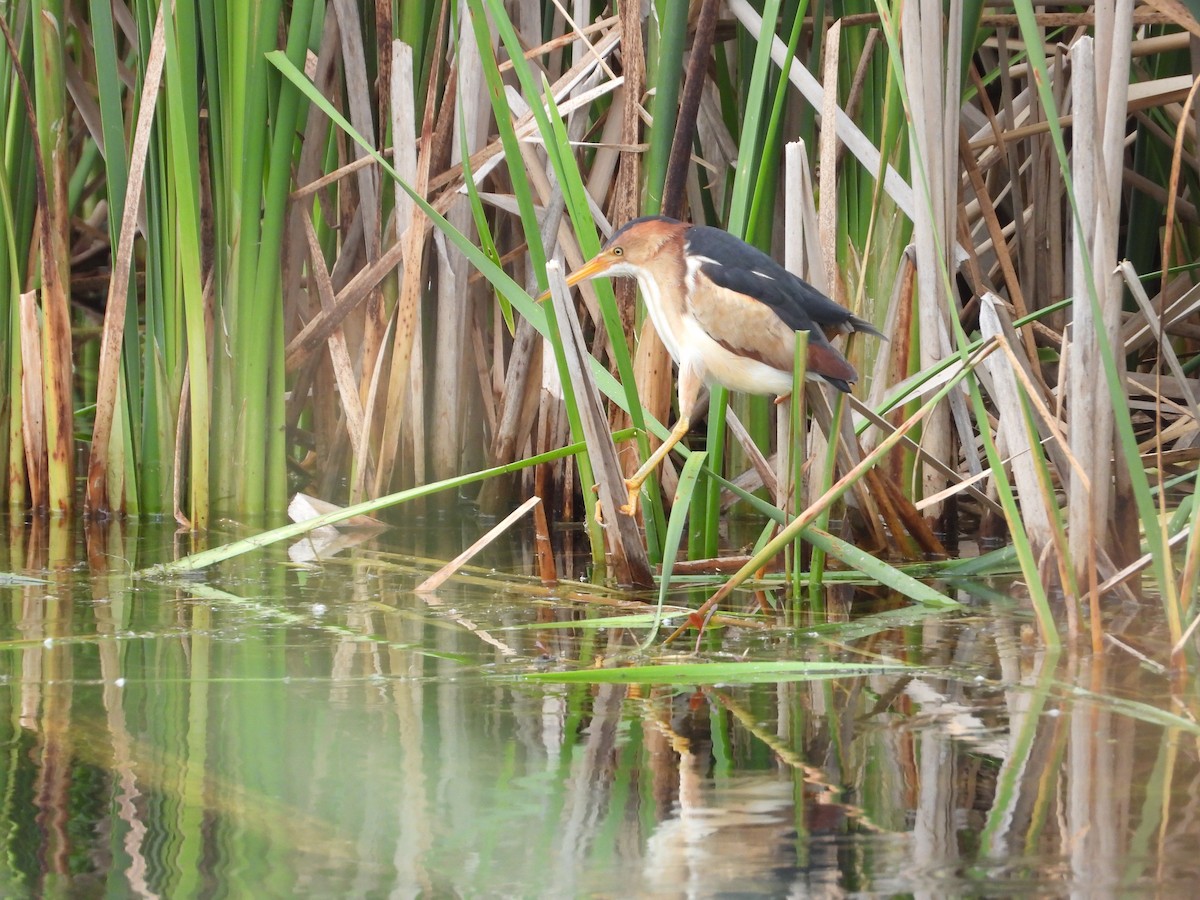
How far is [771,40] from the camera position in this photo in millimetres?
2521

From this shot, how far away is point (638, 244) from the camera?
2.57 metres

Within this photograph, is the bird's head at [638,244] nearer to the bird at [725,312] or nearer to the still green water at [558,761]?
the bird at [725,312]

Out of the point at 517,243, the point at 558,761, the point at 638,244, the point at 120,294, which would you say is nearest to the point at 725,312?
the point at 638,244

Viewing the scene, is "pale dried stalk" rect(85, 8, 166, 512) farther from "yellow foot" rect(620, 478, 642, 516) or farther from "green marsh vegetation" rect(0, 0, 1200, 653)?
"yellow foot" rect(620, 478, 642, 516)

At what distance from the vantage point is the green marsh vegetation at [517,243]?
2.68 metres

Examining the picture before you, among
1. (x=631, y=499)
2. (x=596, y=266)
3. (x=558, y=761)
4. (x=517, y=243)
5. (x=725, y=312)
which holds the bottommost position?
(x=558, y=761)

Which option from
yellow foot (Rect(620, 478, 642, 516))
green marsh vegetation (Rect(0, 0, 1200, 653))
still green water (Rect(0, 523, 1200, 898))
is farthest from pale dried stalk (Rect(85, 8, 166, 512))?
yellow foot (Rect(620, 478, 642, 516))

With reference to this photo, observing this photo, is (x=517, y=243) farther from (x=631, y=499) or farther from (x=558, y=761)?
(x=558, y=761)

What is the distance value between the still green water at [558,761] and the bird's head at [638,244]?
2.06 ft

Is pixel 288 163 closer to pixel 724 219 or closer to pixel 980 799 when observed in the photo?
pixel 724 219

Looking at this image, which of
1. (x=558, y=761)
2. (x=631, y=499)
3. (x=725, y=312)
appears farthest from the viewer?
(x=631, y=499)

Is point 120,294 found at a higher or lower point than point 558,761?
higher

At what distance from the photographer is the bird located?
2389 mm

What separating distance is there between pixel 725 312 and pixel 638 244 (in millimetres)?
256
